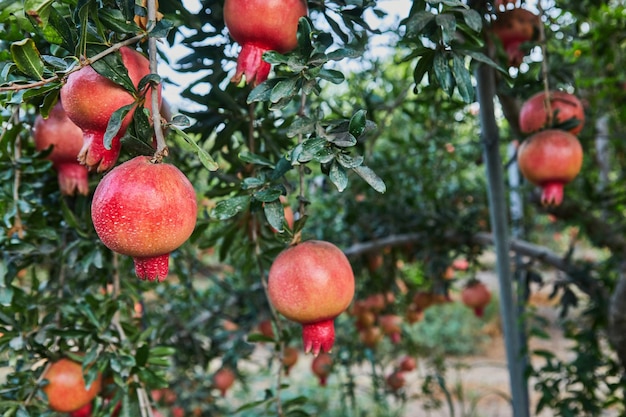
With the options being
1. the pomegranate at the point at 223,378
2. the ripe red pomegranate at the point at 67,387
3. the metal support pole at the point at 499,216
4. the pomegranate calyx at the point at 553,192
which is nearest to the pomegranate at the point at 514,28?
the metal support pole at the point at 499,216

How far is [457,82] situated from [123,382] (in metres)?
0.58

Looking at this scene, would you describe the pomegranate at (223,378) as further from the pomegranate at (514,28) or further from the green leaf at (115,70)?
the green leaf at (115,70)

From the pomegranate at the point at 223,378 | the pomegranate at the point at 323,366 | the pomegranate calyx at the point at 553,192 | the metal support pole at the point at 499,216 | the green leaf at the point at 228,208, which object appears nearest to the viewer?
Answer: the green leaf at the point at 228,208

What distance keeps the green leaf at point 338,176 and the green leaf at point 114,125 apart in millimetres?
194

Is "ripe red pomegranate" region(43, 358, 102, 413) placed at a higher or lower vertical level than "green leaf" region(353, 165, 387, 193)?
lower

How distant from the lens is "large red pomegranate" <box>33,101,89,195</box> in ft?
2.37

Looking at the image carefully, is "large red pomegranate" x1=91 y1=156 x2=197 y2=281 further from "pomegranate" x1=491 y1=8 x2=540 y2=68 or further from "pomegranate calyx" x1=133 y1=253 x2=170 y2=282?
"pomegranate" x1=491 y1=8 x2=540 y2=68

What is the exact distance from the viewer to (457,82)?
61cm

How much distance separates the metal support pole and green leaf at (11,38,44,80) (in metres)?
0.82

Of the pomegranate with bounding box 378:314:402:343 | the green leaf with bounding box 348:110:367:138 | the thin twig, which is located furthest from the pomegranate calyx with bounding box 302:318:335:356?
the pomegranate with bounding box 378:314:402:343

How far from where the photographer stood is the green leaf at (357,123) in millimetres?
508

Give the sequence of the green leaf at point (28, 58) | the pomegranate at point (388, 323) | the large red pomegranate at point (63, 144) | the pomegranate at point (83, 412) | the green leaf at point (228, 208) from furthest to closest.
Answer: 1. the pomegranate at point (388, 323)
2. the pomegranate at point (83, 412)
3. the large red pomegranate at point (63, 144)
4. the green leaf at point (228, 208)
5. the green leaf at point (28, 58)

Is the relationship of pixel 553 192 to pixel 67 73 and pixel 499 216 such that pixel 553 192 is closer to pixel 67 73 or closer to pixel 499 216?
pixel 499 216

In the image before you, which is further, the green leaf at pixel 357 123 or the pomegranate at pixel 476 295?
the pomegranate at pixel 476 295
